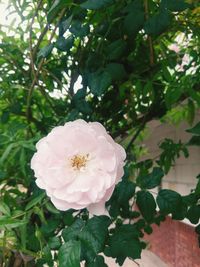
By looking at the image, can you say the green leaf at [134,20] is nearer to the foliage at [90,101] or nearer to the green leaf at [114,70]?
the foliage at [90,101]

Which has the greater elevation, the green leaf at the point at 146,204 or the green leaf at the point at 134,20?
the green leaf at the point at 134,20

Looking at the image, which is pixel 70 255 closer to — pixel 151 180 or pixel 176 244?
pixel 151 180

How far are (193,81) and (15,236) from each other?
829 mm

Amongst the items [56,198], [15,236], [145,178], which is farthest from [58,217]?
[56,198]

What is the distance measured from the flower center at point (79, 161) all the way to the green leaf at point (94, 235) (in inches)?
7.5

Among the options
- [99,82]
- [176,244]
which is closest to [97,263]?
[99,82]

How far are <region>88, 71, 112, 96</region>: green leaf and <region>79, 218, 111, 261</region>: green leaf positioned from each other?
0.34m

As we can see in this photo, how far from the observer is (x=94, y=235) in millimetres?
794

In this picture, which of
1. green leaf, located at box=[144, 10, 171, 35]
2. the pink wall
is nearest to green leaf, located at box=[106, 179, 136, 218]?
Result: green leaf, located at box=[144, 10, 171, 35]

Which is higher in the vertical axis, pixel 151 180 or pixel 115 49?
pixel 115 49

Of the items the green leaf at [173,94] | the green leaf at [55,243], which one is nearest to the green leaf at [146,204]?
the green leaf at [55,243]

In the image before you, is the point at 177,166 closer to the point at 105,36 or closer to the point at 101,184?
the point at 105,36

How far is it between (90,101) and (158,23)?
1.69 ft

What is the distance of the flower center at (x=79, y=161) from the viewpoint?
2.26 ft
